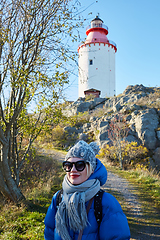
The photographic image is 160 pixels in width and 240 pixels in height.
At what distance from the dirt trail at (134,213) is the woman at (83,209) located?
10.0 ft

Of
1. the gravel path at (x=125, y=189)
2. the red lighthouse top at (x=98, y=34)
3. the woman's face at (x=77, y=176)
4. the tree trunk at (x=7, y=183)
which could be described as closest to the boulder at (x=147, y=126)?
the gravel path at (x=125, y=189)

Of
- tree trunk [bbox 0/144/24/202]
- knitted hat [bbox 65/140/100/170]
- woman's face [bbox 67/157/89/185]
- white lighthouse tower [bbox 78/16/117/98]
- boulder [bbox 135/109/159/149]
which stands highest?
white lighthouse tower [bbox 78/16/117/98]

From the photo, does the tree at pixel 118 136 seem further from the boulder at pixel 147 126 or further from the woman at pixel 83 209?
the woman at pixel 83 209

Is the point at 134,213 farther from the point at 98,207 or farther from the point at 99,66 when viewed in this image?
the point at 99,66

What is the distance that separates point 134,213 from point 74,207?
438 centimetres

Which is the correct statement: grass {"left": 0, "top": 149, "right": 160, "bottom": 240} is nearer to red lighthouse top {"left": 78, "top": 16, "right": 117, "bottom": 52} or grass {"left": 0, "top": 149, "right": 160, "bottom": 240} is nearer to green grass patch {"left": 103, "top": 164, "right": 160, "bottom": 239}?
green grass patch {"left": 103, "top": 164, "right": 160, "bottom": 239}

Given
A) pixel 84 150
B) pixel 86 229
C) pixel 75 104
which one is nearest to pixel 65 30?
pixel 84 150

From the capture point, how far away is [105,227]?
1780mm

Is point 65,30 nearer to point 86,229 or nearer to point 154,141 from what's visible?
point 86,229

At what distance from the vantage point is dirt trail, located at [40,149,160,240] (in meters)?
4.32

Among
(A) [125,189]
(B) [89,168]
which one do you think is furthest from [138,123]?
(B) [89,168]

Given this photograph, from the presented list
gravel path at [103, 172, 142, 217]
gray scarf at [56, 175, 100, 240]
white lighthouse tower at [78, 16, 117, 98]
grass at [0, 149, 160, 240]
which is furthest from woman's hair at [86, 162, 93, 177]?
white lighthouse tower at [78, 16, 117, 98]

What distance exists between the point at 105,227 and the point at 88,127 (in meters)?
18.3

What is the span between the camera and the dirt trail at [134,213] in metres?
4.32
